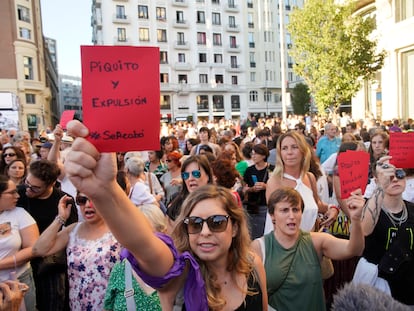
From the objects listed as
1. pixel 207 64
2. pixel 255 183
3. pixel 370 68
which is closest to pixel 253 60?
pixel 207 64

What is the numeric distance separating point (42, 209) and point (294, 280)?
2523 millimetres

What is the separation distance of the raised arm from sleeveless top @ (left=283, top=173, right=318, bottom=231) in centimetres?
242

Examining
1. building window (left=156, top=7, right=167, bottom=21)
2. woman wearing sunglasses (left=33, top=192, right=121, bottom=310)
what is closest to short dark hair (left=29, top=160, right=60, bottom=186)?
woman wearing sunglasses (left=33, top=192, right=121, bottom=310)

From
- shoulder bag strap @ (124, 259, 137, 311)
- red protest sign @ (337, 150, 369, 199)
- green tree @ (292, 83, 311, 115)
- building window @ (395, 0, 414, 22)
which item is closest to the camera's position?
shoulder bag strap @ (124, 259, 137, 311)

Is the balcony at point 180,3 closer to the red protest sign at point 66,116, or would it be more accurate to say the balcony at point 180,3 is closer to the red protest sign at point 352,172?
the red protest sign at point 66,116

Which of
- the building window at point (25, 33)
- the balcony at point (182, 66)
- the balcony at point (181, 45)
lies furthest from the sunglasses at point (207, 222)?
the balcony at point (181, 45)

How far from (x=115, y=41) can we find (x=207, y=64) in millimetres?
13357

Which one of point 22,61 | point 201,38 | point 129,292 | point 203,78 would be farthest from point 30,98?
point 129,292

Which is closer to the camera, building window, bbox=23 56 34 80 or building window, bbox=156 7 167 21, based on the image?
building window, bbox=23 56 34 80

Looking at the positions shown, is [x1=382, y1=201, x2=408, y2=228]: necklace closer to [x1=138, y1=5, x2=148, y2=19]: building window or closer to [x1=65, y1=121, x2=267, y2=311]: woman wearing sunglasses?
[x1=65, y1=121, x2=267, y2=311]: woman wearing sunglasses

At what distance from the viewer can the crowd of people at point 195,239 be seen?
1.41 m

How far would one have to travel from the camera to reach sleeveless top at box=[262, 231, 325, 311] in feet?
8.22

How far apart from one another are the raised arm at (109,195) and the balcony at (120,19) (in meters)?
50.8

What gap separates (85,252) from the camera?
293 cm
